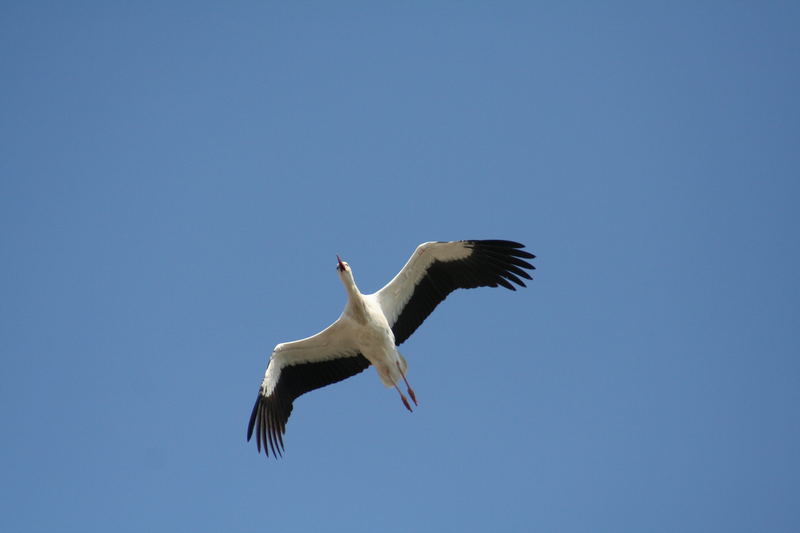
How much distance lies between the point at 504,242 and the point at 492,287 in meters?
0.71

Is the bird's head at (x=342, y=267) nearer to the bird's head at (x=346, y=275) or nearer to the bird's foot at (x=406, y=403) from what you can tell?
the bird's head at (x=346, y=275)

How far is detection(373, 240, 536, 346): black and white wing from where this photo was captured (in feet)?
41.5

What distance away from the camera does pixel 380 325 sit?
12281 millimetres

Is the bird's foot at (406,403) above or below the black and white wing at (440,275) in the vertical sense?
below

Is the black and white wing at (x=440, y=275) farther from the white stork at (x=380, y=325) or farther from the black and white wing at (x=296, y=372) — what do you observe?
the black and white wing at (x=296, y=372)

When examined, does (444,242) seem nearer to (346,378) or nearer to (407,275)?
(407,275)

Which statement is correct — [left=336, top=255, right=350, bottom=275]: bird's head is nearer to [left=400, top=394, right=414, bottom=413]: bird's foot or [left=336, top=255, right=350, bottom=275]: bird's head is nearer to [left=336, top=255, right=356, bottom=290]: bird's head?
[left=336, top=255, right=356, bottom=290]: bird's head

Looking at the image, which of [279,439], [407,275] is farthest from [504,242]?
[279,439]

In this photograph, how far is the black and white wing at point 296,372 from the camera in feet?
42.3

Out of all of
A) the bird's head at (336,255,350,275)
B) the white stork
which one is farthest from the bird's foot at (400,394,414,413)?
the bird's head at (336,255,350,275)

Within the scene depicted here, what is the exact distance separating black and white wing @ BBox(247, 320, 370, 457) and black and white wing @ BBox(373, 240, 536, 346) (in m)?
0.84

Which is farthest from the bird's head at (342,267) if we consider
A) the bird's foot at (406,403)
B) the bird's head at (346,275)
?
the bird's foot at (406,403)

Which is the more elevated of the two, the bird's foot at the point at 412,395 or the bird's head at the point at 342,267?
the bird's head at the point at 342,267

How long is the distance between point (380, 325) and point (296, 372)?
6.24ft
